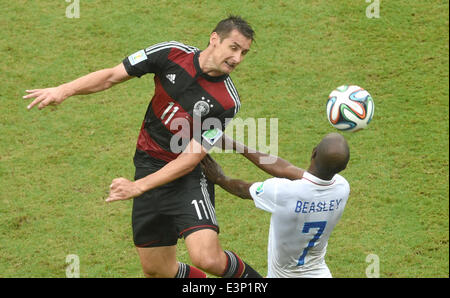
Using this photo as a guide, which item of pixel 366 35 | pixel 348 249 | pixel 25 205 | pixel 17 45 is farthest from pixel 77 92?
pixel 366 35

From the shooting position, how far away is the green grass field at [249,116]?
8.41 m

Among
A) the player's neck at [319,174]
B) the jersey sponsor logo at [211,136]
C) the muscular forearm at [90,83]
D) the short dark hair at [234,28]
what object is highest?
the short dark hair at [234,28]

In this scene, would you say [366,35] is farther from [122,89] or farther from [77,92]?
[77,92]

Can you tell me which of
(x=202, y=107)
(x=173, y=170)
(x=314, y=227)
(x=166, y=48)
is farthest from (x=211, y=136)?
(x=314, y=227)

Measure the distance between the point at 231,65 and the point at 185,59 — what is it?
1.58 feet

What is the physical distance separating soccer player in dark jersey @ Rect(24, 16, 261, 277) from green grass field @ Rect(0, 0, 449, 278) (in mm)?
1425

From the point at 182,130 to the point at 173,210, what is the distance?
76 cm

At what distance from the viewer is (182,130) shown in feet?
22.3

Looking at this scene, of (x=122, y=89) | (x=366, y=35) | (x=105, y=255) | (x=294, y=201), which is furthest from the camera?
(x=366, y=35)

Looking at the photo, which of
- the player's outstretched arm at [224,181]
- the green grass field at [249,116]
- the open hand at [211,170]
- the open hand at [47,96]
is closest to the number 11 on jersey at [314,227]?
the player's outstretched arm at [224,181]

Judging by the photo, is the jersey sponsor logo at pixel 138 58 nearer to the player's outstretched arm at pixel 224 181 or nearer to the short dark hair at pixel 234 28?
the short dark hair at pixel 234 28

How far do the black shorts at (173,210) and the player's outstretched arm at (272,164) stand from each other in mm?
439

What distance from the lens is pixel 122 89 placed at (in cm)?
1084

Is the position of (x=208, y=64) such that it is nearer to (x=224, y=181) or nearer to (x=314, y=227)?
(x=224, y=181)
